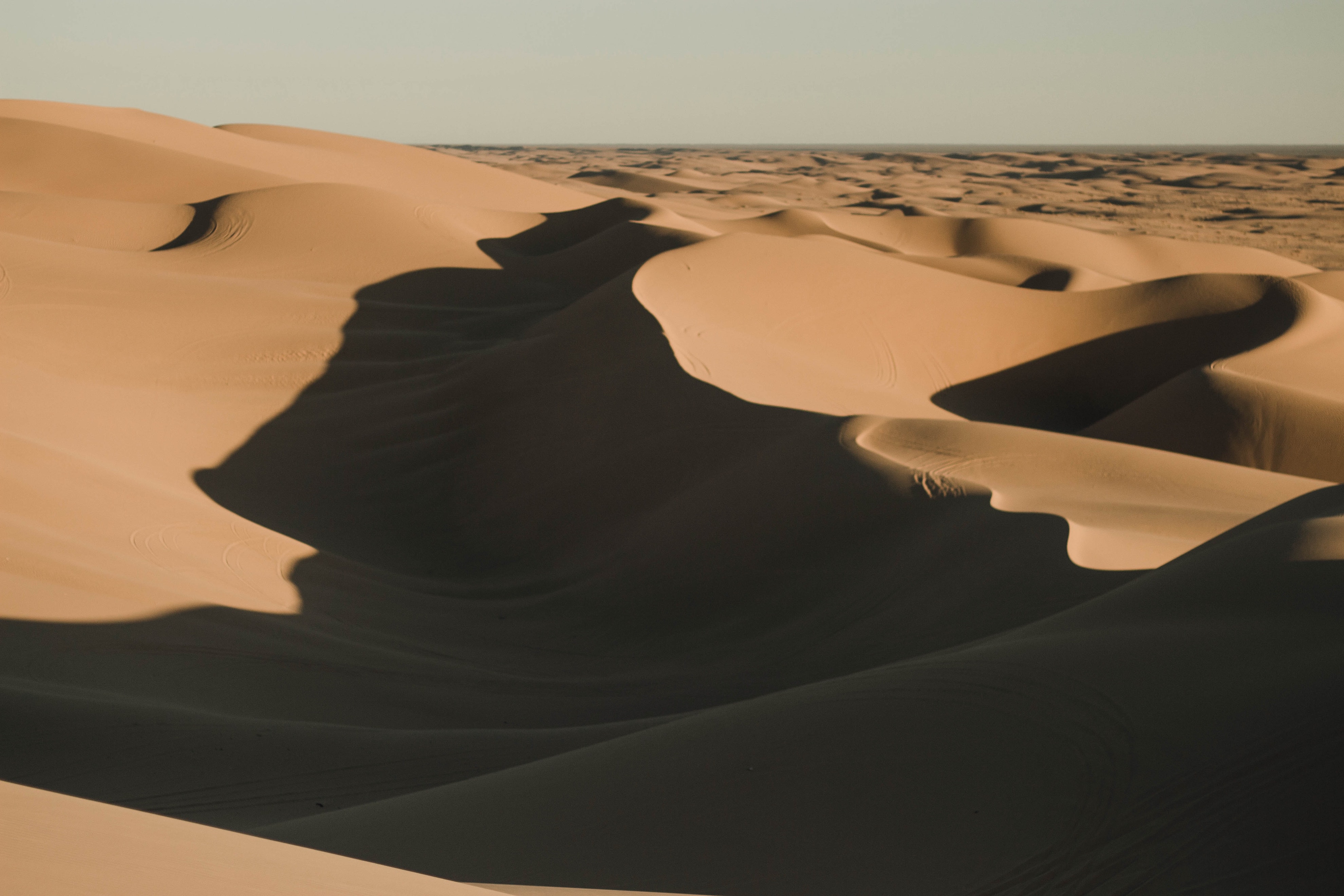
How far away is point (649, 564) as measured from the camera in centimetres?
951

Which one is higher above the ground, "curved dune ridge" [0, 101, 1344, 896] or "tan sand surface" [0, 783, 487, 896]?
"tan sand surface" [0, 783, 487, 896]

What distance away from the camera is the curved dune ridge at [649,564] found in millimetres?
3701

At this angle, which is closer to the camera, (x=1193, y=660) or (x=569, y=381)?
(x=1193, y=660)

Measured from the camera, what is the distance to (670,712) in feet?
23.2

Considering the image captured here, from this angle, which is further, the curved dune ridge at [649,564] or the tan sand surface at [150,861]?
the curved dune ridge at [649,564]

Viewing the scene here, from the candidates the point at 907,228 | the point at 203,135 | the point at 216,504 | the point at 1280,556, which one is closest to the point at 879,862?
the point at 1280,556

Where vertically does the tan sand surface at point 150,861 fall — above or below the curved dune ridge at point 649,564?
above

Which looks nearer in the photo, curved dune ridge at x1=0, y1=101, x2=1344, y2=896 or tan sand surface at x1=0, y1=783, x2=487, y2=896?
tan sand surface at x1=0, y1=783, x2=487, y2=896

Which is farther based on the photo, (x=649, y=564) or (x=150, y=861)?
(x=649, y=564)

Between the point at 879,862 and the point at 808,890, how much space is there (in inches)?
10.5

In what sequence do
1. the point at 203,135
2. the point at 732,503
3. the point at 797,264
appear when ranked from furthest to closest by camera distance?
the point at 203,135
the point at 797,264
the point at 732,503

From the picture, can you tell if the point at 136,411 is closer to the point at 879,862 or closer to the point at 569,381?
the point at 569,381

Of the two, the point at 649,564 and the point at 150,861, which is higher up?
the point at 150,861

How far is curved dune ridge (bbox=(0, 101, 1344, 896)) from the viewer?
3701 mm
